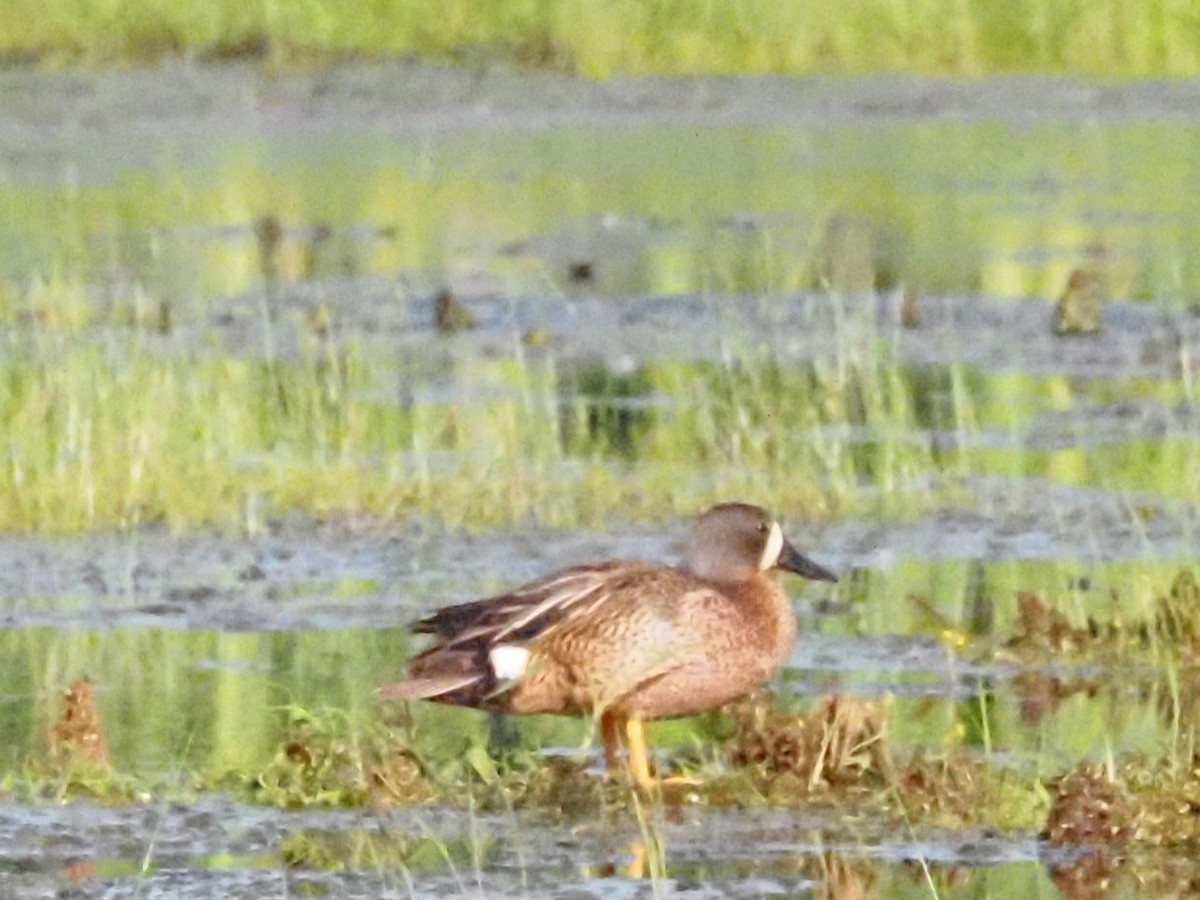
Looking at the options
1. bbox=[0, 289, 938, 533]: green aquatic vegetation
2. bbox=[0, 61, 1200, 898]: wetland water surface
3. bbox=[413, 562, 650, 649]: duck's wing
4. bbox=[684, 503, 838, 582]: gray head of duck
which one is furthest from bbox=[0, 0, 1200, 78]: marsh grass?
bbox=[413, 562, 650, 649]: duck's wing

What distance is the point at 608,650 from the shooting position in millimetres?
6570

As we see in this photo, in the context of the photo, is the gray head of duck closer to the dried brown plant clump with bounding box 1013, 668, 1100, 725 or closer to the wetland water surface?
the wetland water surface

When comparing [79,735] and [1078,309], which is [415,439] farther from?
[1078,309]

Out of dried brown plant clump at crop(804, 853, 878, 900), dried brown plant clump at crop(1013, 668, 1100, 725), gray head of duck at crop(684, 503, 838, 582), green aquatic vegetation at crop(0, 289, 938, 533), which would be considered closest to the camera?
dried brown plant clump at crop(804, 853, 878, 900)

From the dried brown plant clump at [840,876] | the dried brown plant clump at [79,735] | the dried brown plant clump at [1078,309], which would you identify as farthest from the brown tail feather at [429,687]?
the dried brown plant clump at [1078,309]

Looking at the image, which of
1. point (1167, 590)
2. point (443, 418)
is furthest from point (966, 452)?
point (1167, 590)

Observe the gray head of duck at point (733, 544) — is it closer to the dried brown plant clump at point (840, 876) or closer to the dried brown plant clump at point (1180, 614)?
the dried brown plant clump at point (840, 876)

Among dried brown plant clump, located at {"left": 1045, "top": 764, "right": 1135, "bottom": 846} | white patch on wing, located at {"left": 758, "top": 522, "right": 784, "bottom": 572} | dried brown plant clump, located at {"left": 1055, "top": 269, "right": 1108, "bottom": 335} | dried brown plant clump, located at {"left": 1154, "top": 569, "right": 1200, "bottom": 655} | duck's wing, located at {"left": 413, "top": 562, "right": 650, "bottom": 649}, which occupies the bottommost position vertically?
dried brown plant clump, located at {"left": 1045, "top": 764, "right": 1135, "bottom": 846}

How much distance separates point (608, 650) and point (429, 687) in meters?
0.34

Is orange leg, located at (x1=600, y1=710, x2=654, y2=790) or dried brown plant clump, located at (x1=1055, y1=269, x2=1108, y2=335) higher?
dried brown plant clump, located at (x1=1055, y1=269, x2=1108, y2=335)

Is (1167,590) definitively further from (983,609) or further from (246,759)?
(246,759)

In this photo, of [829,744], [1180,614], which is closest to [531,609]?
[829,744]

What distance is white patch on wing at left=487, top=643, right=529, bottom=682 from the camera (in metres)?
6.56

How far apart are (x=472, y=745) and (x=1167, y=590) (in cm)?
193
